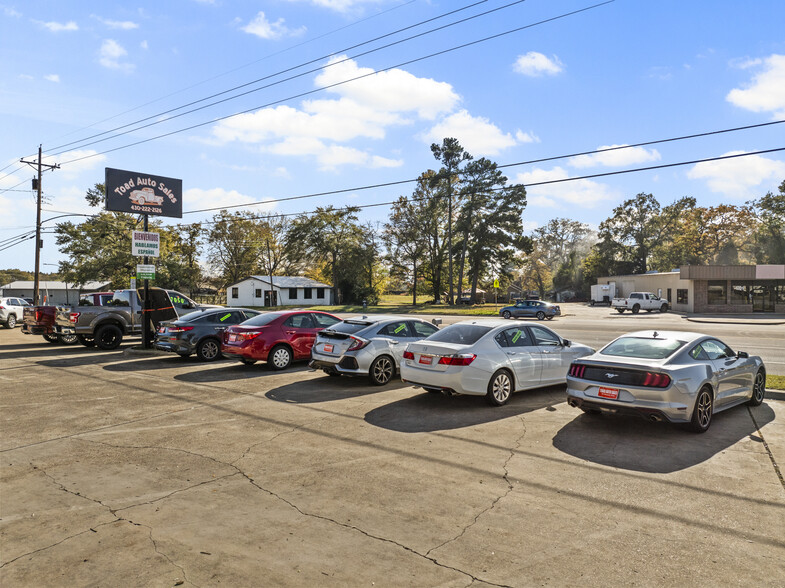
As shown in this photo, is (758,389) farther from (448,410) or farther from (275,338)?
(275,338)

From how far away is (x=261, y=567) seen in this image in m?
3.69

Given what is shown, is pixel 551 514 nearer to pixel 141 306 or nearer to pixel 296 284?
pixel 141 306

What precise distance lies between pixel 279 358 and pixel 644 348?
8473mm

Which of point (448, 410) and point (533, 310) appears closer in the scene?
point (448, 410)

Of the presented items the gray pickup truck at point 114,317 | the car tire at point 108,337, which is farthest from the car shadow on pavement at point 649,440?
the car tire at point 108,337

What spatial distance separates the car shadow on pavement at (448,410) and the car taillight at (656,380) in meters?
2.17

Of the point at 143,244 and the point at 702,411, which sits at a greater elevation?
the point at 143,244

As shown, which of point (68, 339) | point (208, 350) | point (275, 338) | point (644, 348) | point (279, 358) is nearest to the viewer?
point (644, 348)

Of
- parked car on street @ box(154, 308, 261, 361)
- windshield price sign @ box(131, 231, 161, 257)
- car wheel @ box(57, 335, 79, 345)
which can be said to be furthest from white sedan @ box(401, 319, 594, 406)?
car wheel @ box(57, 335, 79, 345)

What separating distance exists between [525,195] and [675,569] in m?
62.4

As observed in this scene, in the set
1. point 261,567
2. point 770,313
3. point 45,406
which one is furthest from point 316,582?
point 770,313

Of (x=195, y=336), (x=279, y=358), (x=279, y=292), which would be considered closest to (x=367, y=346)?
(x=279, y=358)

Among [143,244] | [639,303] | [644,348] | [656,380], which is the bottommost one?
[656,380]

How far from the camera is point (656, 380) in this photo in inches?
274
